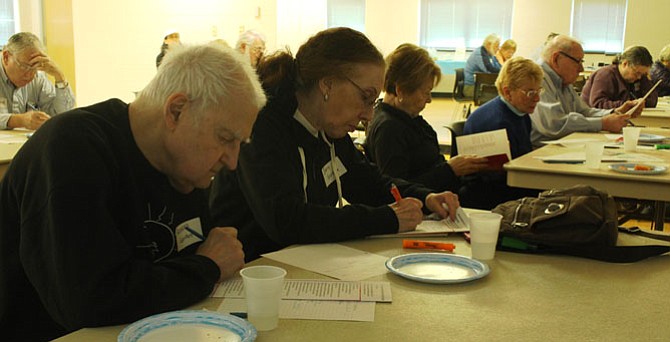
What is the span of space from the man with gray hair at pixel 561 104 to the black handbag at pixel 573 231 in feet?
9.02

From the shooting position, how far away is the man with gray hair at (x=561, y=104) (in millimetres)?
4547

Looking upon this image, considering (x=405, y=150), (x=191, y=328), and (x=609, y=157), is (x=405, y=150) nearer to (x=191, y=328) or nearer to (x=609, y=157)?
(x=609, y=157)

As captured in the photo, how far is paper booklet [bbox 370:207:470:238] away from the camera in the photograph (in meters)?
1.90

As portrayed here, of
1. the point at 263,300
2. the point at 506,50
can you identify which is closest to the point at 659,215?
the point at 263,300

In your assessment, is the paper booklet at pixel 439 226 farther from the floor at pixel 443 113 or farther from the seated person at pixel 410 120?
the floor at pixel 443 113

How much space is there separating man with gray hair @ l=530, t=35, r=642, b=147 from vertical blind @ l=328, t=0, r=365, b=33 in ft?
32.1

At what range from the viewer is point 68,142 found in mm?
1262

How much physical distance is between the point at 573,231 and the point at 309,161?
802 mm

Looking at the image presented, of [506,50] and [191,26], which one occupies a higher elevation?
[191,26]

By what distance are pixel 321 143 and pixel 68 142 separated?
0.99 m

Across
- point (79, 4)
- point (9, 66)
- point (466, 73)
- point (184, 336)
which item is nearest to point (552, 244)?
point (184, 336)

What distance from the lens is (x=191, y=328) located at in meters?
1.14

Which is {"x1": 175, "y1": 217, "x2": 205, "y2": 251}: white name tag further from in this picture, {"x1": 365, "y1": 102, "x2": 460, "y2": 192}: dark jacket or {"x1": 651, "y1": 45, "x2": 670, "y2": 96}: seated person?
{"x1": 651, "y1": 45, "x2": 670, "y2": 96}: seated person

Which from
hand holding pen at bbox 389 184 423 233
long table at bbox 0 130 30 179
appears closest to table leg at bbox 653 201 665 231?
hand holding pen at bbox 389 184 423 233
